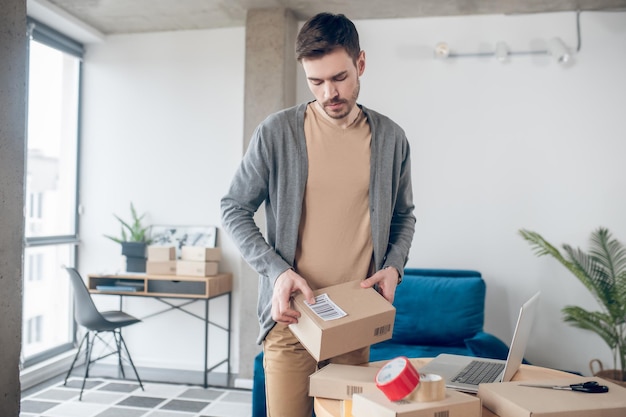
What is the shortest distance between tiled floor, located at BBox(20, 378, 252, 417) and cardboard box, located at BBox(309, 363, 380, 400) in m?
2.50

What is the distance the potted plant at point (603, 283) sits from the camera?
3.80 m

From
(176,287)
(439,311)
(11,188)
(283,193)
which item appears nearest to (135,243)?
(176,287)

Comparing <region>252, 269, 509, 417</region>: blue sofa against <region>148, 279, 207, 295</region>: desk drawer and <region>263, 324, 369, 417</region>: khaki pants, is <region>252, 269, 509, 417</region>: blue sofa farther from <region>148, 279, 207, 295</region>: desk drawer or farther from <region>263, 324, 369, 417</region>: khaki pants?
<region>263, 324, 369, 417</region>: khaki pants

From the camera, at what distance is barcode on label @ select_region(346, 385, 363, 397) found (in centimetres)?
128

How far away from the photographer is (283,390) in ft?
4.80

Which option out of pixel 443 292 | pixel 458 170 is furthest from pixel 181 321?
pixel 458 170

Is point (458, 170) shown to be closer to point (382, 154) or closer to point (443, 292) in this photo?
point (443, 292)

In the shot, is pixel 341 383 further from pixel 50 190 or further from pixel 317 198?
pixel 50 190

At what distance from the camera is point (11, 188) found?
1.91m

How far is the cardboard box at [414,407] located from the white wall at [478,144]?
10.5 ft

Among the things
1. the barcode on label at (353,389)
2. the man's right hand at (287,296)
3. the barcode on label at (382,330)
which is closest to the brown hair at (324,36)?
the man's right hand at (287,296)

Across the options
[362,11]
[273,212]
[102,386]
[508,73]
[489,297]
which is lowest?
[102,386]

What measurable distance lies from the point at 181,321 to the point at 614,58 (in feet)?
12.4

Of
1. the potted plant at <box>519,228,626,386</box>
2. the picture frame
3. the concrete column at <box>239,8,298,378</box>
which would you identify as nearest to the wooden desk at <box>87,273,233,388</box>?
the concrete column at <box>239,8,298,378</box>
